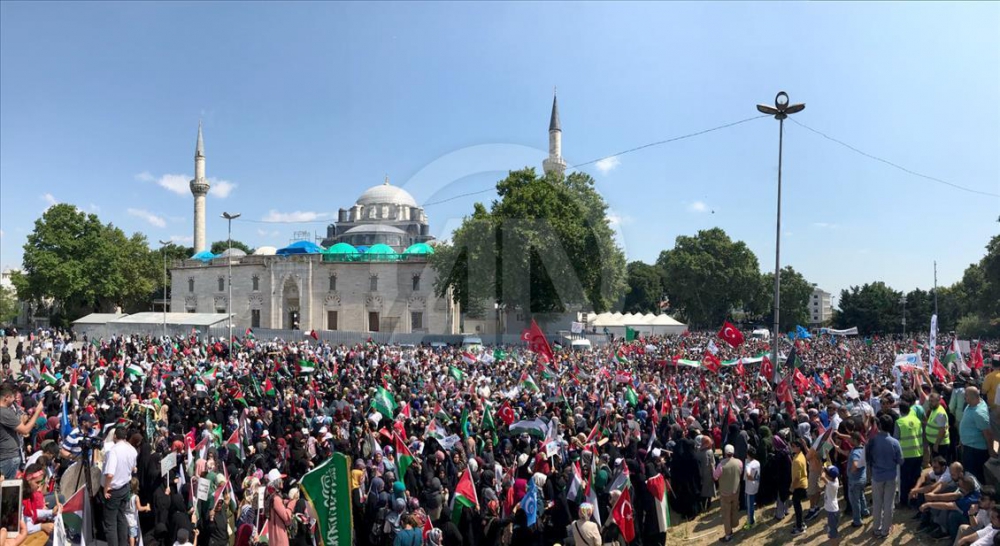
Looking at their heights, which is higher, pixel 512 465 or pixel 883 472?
pixel 883 472

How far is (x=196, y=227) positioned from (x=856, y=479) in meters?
68.2

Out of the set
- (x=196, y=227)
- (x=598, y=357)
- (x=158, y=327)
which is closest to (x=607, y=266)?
(x=598, y=357)

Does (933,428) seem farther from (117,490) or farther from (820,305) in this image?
(820,305)

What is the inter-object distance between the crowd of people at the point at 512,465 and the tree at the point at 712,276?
59.0 meters

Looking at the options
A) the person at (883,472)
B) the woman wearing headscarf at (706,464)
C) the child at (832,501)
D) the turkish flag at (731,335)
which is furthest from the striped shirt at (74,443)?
the turkish flag at (731,335)

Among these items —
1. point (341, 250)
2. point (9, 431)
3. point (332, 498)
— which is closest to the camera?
point (332, 498)

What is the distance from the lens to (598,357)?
26688 millimetres

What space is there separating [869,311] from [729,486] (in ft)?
203

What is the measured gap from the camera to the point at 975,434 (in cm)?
780

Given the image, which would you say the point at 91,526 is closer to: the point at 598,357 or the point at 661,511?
the point at 661,511

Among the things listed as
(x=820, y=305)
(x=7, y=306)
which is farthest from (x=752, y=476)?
(x=820, y=305)

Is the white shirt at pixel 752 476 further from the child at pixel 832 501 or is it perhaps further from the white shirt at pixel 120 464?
the white shirt at pixel 120 464

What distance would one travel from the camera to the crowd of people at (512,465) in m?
7.27

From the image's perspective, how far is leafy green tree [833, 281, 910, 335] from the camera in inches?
2453
